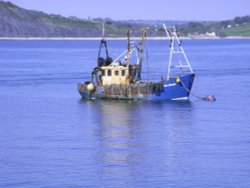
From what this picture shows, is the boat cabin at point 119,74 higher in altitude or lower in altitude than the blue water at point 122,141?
higher

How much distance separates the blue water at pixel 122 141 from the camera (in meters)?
38.7

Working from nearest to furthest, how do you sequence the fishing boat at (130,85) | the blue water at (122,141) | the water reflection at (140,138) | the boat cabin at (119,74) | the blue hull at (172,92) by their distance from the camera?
1. the blue water at (122,141)
2. the water reflection at (140,138)
3. the blue hull at (172,92)
4. the fishing boat at (130,85)
5. the boat cabin at (119,74)

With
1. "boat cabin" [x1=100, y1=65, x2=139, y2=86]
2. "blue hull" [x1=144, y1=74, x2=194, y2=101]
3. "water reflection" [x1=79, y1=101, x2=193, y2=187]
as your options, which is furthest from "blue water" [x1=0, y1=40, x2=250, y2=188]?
"boat cabin" [x1=100, y1=65, x2=139, y2=86]

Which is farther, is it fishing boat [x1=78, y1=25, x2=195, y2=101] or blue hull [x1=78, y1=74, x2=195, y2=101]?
fishing boat [x1=78, y1=25, x2=195, y2=101]

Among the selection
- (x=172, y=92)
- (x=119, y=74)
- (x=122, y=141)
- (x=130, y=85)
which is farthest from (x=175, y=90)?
(x=122, y=141)

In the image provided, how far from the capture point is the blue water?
127 ft

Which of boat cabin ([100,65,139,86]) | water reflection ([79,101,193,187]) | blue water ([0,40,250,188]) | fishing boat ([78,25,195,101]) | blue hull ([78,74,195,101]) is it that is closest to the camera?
blue water ([0,40,250,188])

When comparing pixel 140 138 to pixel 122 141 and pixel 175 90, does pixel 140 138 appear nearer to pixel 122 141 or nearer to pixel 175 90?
pixel 122 141

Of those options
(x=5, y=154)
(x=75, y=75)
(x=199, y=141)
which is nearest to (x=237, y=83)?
(x=75, y=75)

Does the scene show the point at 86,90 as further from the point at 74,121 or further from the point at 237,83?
the point at 237,83

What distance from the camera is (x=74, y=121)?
2192 inches

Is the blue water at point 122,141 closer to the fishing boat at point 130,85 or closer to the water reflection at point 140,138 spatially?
the water reflection at point 140,138

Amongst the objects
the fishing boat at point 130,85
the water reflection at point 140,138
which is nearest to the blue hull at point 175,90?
the fishing boat at point 130,85

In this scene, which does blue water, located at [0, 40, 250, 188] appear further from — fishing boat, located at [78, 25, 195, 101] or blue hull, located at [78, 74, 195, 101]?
fishing boat, located at [78, 25, 195, 101]
